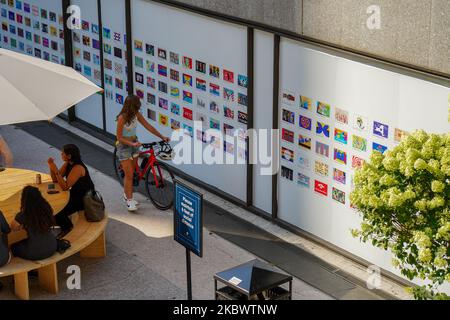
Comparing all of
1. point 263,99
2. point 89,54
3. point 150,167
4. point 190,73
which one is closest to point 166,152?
point 150,167

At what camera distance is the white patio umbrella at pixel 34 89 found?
1048cm

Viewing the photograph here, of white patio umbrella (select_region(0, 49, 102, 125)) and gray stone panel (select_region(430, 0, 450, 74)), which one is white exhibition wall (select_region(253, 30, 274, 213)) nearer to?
white patio umbrella (select_region(0, 49, 102, 125))

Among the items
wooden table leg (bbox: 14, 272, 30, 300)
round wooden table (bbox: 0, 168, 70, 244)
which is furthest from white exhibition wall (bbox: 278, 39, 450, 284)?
wooden table leg (bbox: 14, 272, 30, 300)

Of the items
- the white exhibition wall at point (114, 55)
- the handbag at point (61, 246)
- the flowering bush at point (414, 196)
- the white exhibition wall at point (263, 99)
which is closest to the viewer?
the flowering bush at point (414, 196)

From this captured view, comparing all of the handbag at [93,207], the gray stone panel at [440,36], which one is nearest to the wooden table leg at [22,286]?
the handbag at [93,207]

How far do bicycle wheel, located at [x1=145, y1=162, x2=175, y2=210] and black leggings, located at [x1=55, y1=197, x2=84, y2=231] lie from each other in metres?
1.77

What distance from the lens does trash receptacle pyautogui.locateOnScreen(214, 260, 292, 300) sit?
8102 mm

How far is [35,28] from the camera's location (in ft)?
57.8

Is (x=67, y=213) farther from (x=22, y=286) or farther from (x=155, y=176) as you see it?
(x=155, y=176)

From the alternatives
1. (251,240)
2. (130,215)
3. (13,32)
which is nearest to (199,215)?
(251,240)

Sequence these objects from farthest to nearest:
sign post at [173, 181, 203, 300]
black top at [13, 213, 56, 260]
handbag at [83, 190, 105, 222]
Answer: handbag at [83, 190, 105, 222], black top at [13, 213, 56, 260], sign post at [173, 181, 203, 300]

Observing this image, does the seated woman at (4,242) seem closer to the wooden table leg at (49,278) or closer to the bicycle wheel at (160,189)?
the wooden table leg at (49,278)

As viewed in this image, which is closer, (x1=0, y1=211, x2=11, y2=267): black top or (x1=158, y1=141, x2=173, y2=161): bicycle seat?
(x1=0, y1=211, x2=11, y2=267): black top

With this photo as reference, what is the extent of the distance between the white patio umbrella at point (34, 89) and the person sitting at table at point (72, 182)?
83cm
